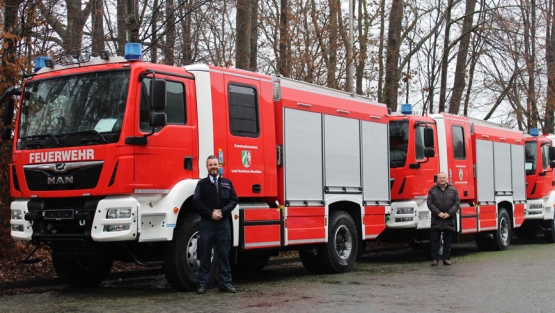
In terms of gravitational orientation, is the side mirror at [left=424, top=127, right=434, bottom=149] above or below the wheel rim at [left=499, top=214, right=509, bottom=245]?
above

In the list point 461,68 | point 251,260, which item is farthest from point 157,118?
point 461,68

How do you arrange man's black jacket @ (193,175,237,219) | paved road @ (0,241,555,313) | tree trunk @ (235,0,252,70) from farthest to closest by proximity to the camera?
tree trunk @ (235,0,252,70) < man's black jacket @ (193,175,237,219) < paved road @ (0,241,555,313)

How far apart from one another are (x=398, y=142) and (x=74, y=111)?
7.98m

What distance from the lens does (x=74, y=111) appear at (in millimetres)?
10414

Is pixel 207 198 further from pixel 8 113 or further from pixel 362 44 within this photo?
pixel 362 44

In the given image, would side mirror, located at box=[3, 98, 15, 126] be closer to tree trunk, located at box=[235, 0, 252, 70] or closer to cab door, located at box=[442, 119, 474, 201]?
tree trunk, located at box=[235, 0, 252, 70]

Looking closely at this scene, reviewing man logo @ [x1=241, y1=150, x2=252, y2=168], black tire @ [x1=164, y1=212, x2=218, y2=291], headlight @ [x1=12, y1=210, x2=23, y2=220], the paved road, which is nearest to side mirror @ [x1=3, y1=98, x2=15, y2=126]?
headlight @ [x1=12, y1=210, x2=23, y2=220]

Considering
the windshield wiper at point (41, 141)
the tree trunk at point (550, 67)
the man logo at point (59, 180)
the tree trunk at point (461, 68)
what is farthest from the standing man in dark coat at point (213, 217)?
the tree trunk at point (550, 67)

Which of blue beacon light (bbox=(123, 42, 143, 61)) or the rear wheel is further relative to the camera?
the rear wheel

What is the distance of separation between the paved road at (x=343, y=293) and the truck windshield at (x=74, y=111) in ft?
7.00

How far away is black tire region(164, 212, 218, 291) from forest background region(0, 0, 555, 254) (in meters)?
3.91

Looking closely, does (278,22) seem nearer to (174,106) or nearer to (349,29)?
(349,29)

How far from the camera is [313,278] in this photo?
13.0 metres

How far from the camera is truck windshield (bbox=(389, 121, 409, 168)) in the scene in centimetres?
1628
